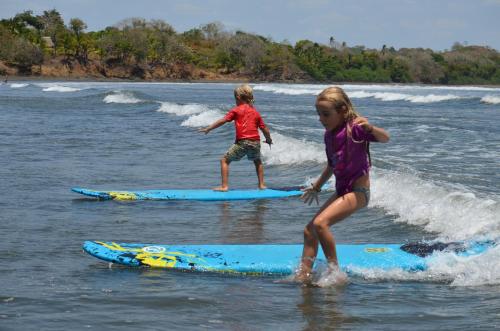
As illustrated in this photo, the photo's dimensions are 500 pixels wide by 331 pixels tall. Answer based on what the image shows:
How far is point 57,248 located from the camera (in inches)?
294

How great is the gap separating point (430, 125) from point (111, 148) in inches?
488

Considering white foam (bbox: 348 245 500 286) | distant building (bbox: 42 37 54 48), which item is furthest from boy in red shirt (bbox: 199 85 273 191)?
distant building (bbox: 42 37 54 48)

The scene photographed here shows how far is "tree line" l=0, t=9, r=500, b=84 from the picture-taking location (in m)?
100

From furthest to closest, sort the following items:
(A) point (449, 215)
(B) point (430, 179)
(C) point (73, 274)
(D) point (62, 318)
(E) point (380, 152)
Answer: (E) point (380, 152)
(B) point (430, 179)
(A) point (449, 215)
(C) point (73, 274)
(D) point (62, 318)

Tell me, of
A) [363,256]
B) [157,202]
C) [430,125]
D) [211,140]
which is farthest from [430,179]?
[430,125]

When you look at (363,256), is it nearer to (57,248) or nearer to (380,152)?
(57,248)

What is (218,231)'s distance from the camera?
8688mm

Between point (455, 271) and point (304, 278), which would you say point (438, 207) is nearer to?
point (455, 271)

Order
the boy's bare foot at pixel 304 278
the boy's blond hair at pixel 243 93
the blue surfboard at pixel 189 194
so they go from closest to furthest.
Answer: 1. the boy's bare foot at pixel 304 278
2. the blue surfboard at pixel 189 194
3. the boy's blond hair at pixel 243 93

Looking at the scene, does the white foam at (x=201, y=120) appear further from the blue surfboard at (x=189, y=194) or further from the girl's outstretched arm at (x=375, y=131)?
the girl's outstretched arm at (x=375, y=131)

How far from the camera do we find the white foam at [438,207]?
8430 mm

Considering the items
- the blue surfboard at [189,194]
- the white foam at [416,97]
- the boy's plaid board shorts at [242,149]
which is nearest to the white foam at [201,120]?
the boy's plaid board shorts at [242,149]

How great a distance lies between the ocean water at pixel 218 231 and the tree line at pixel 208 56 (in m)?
82.7

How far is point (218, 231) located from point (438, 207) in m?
2.66
